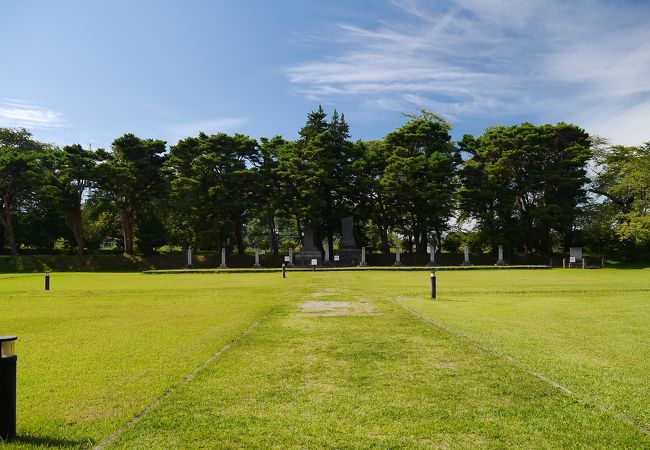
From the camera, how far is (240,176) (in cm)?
4256

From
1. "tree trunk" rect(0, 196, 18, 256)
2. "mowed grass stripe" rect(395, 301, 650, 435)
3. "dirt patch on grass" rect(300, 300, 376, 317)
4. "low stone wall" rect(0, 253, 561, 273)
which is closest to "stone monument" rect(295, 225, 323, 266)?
"low stone wall" rect(0, 253, 561, 273)

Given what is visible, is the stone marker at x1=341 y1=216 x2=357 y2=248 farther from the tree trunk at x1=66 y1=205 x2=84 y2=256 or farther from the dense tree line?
the tree trunk at x1=66 y1=205 x2=84 y2=256

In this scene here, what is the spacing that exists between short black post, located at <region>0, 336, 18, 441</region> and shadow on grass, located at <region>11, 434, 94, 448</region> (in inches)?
3.2

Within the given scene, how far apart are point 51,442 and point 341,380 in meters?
2.76

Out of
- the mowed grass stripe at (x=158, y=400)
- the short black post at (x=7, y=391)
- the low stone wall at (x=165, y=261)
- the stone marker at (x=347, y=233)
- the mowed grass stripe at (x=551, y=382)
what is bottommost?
the low stone wall at (x=165, y=261)

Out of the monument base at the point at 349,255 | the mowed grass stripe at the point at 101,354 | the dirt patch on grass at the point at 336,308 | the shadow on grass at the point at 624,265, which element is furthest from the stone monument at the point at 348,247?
the mowed grass stripe at the point at 101,354

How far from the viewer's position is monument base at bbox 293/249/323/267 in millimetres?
42772

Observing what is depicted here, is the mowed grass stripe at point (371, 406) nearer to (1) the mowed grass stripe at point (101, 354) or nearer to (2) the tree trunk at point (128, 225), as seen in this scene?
(1) the mowed grass stripe at point (101, 354)

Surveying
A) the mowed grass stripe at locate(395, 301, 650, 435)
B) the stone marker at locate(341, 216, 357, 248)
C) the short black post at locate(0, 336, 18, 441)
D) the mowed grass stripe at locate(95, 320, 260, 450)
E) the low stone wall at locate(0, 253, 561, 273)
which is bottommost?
the low stone wall at locate(0, 253, 561, 273)

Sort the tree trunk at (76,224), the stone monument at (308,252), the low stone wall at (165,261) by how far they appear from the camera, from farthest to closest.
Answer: the tree trunk at (76,224) < the stone monument at (308,252) < the low stone wall at (165,261)

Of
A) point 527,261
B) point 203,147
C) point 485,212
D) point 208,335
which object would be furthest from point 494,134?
point 208,335

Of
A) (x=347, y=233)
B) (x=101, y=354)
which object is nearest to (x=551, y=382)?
(x=101, y=354)

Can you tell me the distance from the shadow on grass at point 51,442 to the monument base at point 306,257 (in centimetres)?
3890

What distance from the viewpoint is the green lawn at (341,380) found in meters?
3.54
